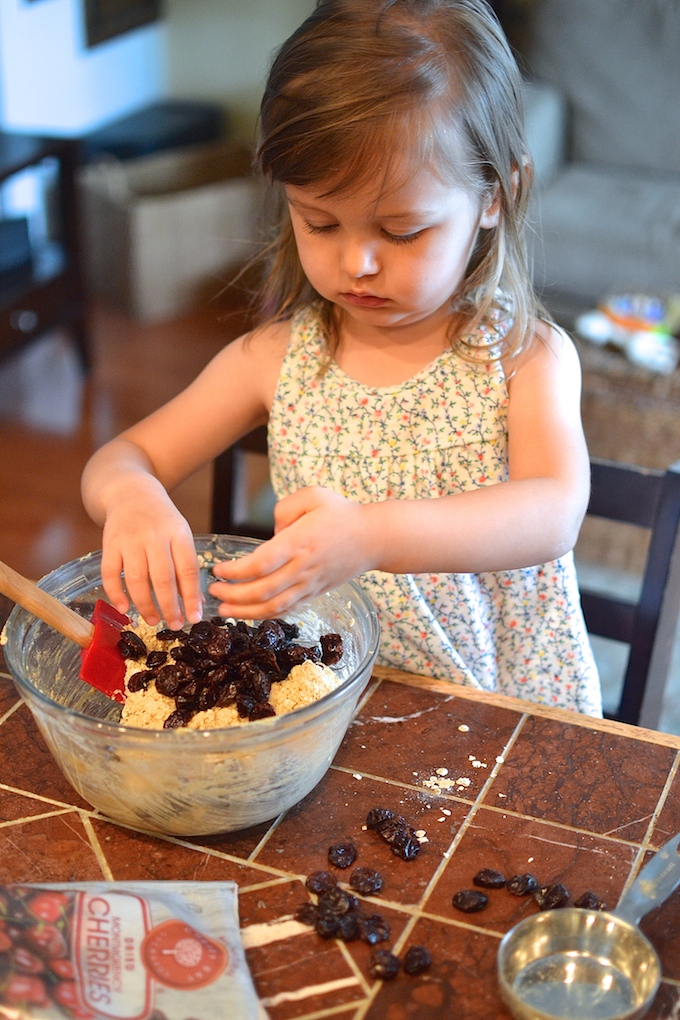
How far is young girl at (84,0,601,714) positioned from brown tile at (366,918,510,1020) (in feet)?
0.89

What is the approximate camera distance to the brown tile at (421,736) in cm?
97

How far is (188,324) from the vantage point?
4.07 metres

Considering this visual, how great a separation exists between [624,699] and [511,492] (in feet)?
1.36

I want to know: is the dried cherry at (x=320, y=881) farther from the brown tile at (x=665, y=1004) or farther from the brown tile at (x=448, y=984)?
the brown tile at (x=665, y=1004)

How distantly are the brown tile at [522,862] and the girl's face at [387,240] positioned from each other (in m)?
0.51

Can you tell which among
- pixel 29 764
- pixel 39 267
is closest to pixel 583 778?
pixel 29 764

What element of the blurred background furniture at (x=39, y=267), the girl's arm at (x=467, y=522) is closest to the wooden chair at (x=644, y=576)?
the girl's arm at (x=467, y=522)

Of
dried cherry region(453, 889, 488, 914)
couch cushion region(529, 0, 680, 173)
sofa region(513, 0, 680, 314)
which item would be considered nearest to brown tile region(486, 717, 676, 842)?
dried cherry region(453, 889, 488, 914)

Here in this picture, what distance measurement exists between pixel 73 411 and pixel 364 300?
249 cm

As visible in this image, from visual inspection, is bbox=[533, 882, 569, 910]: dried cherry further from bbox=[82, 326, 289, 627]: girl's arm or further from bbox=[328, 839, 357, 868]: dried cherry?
bbox=[82, 326, 289, 627]: girl's arm

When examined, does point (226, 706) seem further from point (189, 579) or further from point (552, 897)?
point (552, 897)

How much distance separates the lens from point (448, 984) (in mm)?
758

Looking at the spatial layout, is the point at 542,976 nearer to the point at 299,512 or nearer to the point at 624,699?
the point at 299,512

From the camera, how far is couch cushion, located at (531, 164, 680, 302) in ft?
11.2
